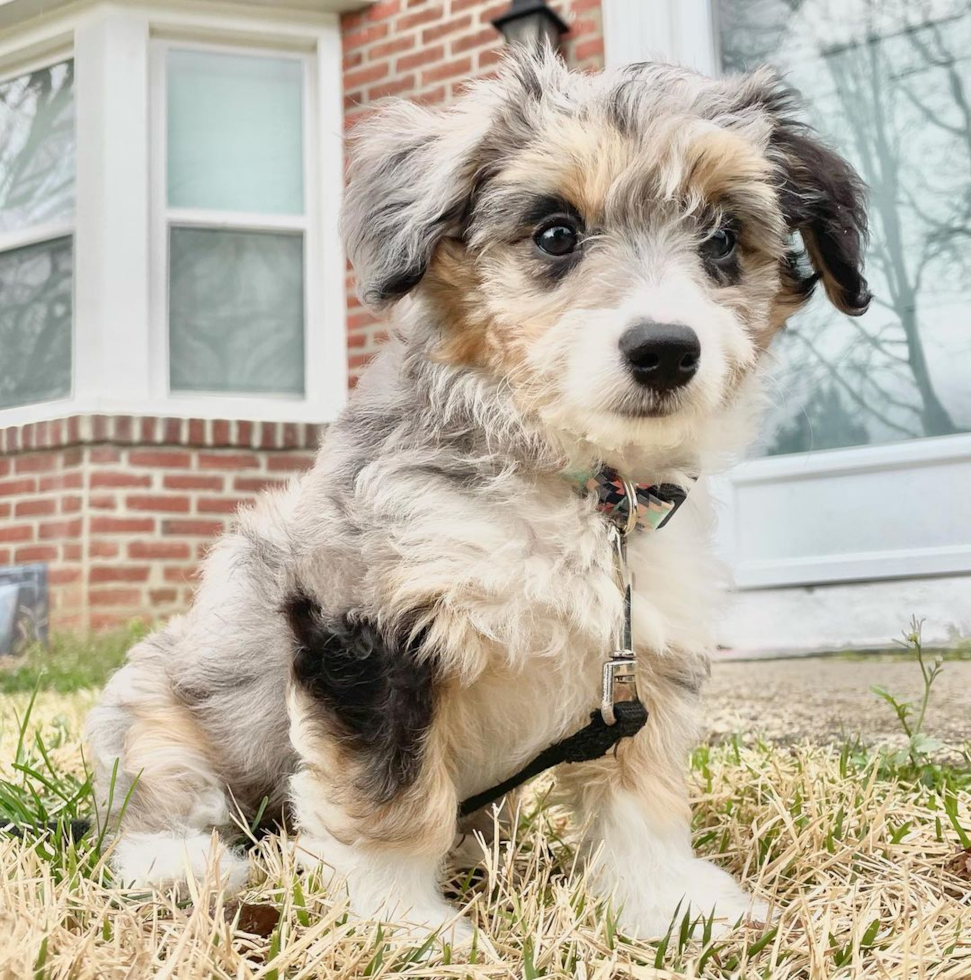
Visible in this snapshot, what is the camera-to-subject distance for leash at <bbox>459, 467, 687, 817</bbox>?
6.63 feet

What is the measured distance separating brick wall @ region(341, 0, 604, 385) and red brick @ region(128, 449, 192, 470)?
120 centimetres

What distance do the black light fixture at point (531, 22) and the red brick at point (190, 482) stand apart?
3.16 meters

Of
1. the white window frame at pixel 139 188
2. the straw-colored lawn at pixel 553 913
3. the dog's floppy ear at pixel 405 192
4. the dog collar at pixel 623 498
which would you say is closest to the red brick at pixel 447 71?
the white window frame at pixel 139 188

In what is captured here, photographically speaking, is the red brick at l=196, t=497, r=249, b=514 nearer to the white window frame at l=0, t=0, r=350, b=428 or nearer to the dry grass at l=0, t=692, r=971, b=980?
the white window frame at l=0, t=0, r=350, b=428

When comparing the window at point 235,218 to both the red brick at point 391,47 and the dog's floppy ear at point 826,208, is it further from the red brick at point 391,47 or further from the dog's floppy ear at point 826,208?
Answer: the dog's floppy ear at point 826,208

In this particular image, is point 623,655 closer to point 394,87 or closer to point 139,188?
point 394,87

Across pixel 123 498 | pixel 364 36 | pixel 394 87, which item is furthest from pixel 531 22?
pixel 123 498

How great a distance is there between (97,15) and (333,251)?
207cm

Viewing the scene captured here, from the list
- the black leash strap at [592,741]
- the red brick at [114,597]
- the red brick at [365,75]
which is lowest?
the black leash strap at [592,741]

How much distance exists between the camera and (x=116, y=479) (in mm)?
6289

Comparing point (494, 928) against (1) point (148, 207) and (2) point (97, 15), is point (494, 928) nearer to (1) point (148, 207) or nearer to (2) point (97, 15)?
(1) point (148, 207)

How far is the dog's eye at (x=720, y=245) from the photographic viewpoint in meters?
2.13

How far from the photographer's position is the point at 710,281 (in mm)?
2098

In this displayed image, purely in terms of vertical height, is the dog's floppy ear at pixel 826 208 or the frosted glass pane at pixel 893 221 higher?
the frosted glass pane at pixel 893 221
